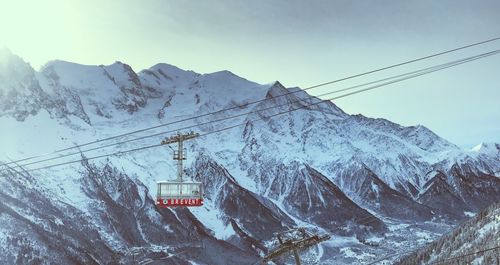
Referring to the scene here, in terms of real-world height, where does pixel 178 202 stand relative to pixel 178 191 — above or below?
below

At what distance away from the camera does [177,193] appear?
7731 centimetres

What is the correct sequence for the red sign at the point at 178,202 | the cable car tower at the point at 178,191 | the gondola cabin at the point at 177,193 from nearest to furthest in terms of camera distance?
the cable car tower at the point at 178,191, the gondola cabin at the point at 177,193, the red sign at the point at 178,202

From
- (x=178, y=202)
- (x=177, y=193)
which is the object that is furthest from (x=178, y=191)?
(x=178, y=202)

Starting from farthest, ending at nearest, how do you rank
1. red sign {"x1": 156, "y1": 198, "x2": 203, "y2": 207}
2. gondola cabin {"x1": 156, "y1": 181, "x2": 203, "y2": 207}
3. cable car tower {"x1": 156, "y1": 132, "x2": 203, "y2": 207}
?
red sign {"x1": 156, "y1": 198, "x2": 203, "y2": 207}
gondola cabin {"x1": 156, "y1": 181, "x2": 203, "y2": 207}
cable car tower {"x1": 156, "y1": 132, "x2": 203, "y2": 207}

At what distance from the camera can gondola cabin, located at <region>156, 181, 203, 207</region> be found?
76.8m

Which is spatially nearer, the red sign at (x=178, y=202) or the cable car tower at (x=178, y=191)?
the cable car tower at (x=178, y=191)

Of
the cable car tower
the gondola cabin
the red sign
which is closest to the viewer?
the cable car tower

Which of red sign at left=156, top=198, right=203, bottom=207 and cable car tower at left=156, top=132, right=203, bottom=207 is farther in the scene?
red sign at left=156, top=198, right=203, bottom=207

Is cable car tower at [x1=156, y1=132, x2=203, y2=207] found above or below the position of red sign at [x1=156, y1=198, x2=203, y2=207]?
above

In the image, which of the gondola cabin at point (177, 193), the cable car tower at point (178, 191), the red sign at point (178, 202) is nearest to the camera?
the cable car tower at point (178, 191)

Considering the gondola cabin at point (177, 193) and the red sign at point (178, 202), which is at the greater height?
the gondola cabin at point (177, 193)

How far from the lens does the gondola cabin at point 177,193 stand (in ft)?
252

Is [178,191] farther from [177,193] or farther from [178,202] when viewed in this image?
[178,202]

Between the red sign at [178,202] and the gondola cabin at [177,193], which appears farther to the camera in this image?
the red sign at [178,202]
